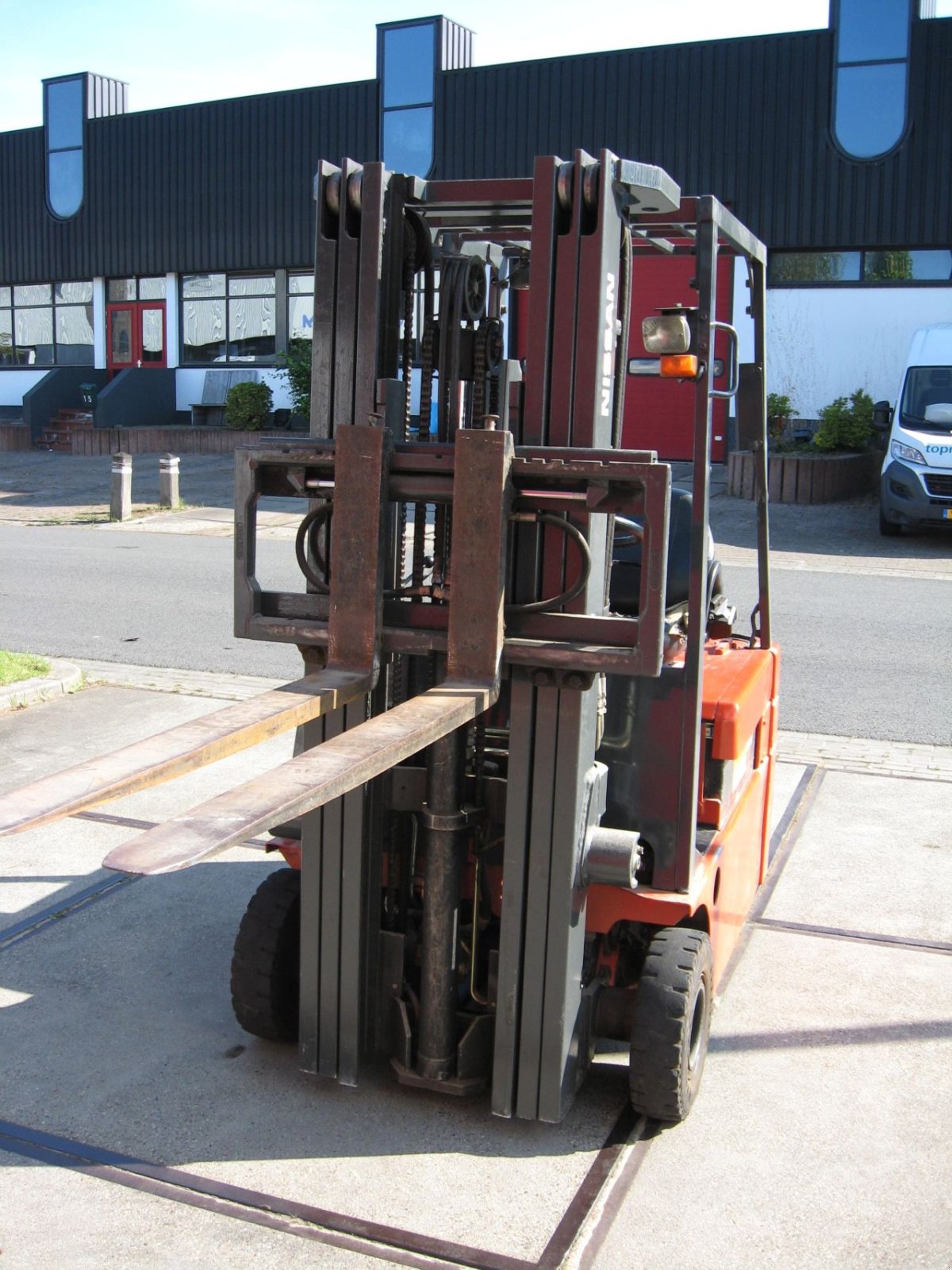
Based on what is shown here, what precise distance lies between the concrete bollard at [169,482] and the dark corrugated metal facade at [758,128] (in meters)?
9.33

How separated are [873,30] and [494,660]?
23.1 meters

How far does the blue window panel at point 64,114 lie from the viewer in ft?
105

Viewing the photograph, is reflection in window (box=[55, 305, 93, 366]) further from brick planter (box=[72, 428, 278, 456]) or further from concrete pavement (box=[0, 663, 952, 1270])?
concrete pavement (box=[0, 663, 952, 1270])

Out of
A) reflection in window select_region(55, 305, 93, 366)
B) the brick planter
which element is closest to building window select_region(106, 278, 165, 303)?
reflection in window select_region(55, 305, 93, 366)

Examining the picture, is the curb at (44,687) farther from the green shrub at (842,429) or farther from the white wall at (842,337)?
the white wall at (842,337)

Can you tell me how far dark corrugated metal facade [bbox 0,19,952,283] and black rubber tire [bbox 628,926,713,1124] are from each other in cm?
2167

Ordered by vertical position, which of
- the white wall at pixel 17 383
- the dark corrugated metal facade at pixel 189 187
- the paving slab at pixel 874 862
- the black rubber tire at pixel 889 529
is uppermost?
the dark corrugated metal facade at pixel 189 187

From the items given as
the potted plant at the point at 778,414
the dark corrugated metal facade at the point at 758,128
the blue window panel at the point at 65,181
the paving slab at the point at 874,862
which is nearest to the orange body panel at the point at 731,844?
the paving slab at the point at 874,862

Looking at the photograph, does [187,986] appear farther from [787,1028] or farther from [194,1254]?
[787,1028]

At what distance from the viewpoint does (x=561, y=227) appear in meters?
3.58

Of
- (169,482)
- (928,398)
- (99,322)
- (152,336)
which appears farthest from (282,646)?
(99,322)

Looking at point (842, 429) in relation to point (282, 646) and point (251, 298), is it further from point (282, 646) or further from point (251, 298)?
point (251, 298)

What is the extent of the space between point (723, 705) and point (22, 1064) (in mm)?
2477

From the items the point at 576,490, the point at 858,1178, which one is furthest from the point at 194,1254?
the point at 576,490
